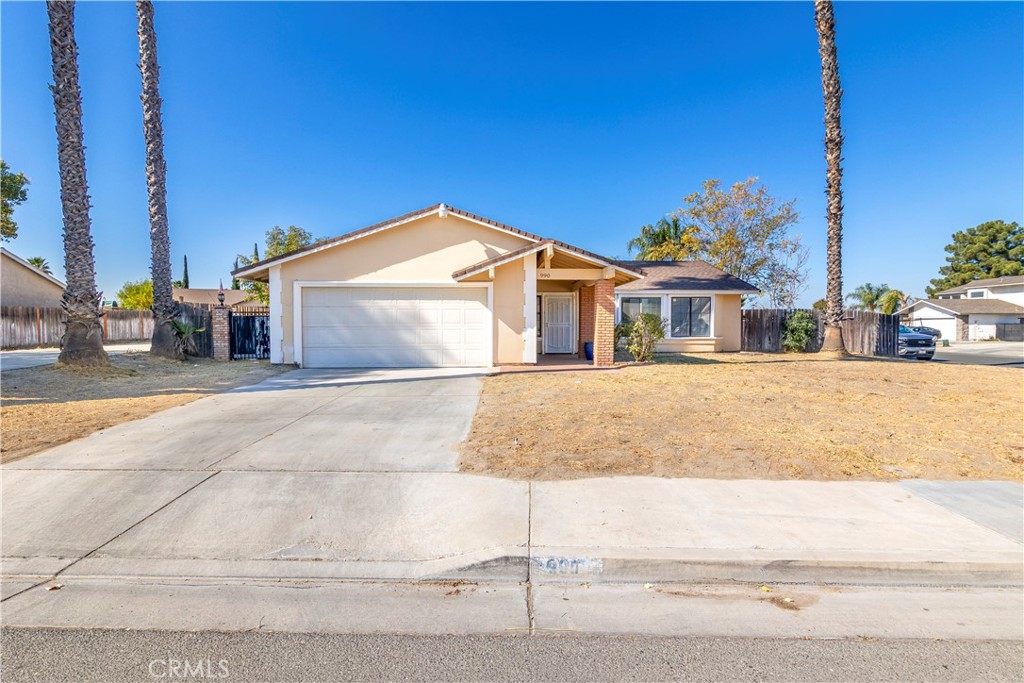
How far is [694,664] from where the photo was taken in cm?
257

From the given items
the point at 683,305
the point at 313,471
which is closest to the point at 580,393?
the point at 313,471

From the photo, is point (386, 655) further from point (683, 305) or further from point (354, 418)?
point (683, 305)

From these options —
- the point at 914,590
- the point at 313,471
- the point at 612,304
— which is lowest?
the point at 914,590

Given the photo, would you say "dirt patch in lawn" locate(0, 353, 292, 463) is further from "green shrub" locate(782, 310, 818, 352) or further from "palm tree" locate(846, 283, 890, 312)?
"palm tree" locate(846, 283, 890, 312)

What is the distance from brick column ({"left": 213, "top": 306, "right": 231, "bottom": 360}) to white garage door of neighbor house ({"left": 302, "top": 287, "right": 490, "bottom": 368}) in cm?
353

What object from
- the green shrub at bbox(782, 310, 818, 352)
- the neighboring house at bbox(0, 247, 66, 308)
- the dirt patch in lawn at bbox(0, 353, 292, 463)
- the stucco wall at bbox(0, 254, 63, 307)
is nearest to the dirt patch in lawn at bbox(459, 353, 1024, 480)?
the dirt patch in lawn at bbox(0, 353, 292, 463)

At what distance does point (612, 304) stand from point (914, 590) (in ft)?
34.7

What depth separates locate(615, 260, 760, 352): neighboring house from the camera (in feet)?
64.6

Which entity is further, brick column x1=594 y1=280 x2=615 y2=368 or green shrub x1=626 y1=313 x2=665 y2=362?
green shrub x1=626 y1=313 x2=665 y2=362

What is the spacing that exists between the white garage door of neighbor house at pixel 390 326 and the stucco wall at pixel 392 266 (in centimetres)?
37

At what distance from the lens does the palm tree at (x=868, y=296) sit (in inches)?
2113

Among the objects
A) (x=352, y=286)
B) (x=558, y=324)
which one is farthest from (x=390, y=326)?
(x=558, y=324)

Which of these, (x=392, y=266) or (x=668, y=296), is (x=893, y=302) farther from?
(x=392, y=266)

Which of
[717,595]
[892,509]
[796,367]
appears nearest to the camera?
[717,595]
